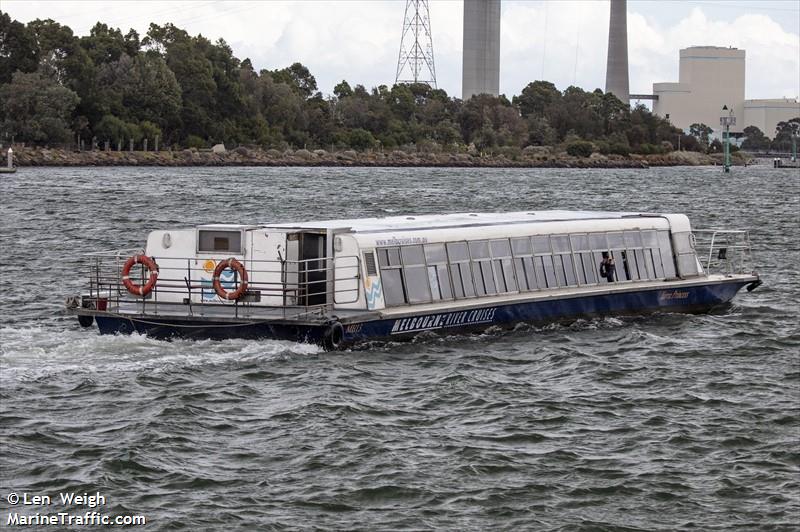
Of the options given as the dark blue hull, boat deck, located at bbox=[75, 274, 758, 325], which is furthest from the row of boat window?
the dark blue hull

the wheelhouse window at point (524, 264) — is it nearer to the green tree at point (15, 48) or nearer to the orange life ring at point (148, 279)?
the orange life ring at point (148, 279)

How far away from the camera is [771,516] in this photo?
21.6 meters

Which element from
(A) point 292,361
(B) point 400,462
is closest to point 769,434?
(B) point 400,462

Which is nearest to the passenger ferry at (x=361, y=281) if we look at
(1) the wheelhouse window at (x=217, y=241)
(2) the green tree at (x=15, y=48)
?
(1) the wheelhouse window at (x=217, y=241)

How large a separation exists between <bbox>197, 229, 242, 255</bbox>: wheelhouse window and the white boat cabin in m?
0.02

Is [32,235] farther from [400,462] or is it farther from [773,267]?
[400,462]

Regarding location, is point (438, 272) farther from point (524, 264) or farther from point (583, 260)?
point (583, 260)

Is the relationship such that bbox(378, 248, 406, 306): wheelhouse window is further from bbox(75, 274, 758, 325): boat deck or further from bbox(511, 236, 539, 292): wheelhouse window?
bbox(511, 236, 539, 292): wheelhouse window

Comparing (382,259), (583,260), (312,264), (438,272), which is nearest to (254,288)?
(312,264)

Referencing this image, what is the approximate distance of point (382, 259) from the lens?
1340 inches

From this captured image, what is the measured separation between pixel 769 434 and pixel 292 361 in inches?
410

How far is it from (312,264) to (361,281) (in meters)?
1.45

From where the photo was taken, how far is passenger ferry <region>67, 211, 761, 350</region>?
106 ft

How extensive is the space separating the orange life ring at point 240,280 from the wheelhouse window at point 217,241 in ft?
3.27
